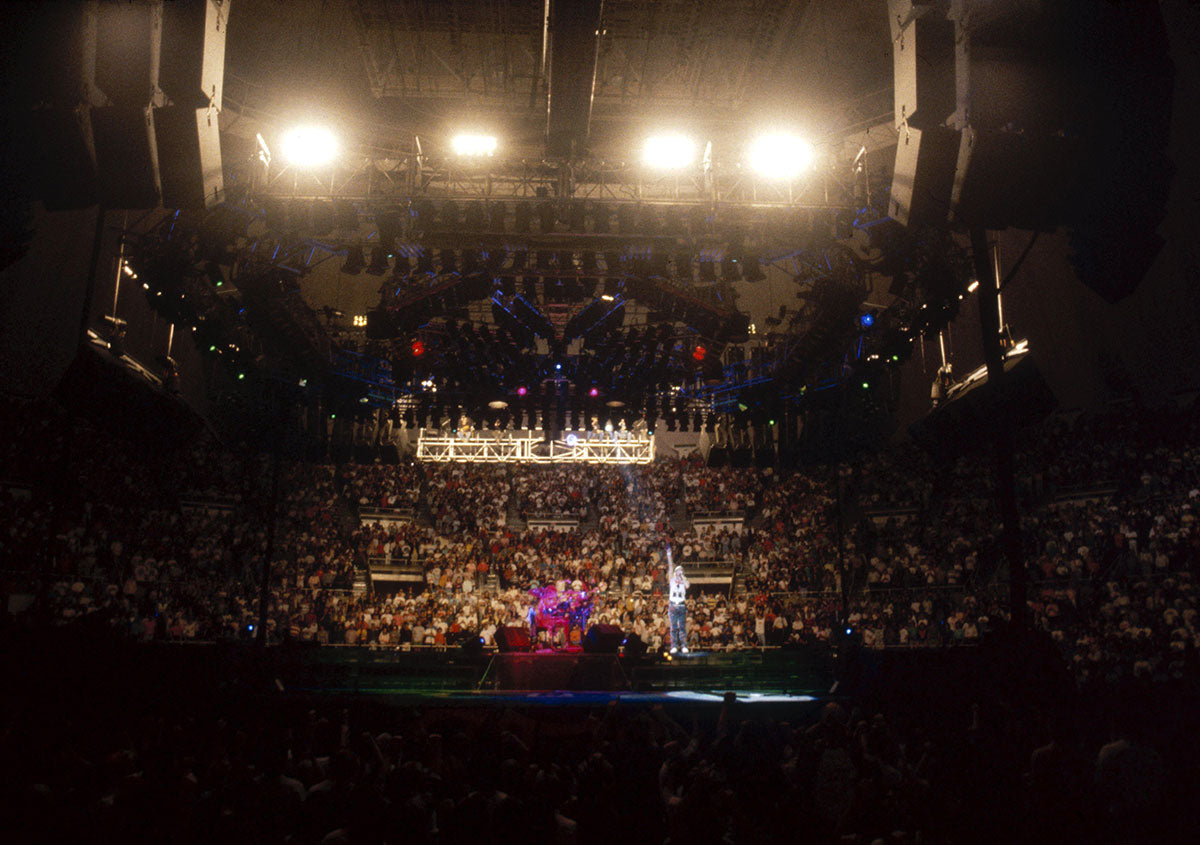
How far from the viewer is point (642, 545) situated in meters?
22.7

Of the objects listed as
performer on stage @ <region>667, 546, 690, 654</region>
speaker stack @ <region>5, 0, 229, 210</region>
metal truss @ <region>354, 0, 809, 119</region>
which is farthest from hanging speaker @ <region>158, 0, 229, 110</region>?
performer on stage @ <region>667, 546, 690, 654</region>

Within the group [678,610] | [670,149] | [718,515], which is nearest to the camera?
[670,149]

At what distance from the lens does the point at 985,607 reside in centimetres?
1562

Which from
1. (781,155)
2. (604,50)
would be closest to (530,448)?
(604,50)

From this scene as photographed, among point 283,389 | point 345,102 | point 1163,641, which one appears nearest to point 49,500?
point 283,389

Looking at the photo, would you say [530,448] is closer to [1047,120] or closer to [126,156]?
[126,156]

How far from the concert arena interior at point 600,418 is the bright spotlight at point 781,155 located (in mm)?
91

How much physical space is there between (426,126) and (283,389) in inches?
222

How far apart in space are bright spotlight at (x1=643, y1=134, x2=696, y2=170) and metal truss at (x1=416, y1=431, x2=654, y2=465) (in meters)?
14.0

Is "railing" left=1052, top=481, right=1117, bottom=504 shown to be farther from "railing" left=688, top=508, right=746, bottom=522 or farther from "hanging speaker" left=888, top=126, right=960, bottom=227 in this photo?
"hanging speaker" left=888, top=126, right=960, bottom=227

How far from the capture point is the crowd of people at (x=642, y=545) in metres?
14.0

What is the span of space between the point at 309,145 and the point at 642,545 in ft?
53.4

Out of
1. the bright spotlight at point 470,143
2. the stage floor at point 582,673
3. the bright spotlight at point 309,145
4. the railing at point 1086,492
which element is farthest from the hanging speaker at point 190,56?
the railing at point 1086,492

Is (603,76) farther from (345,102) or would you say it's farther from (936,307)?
(936,307)
